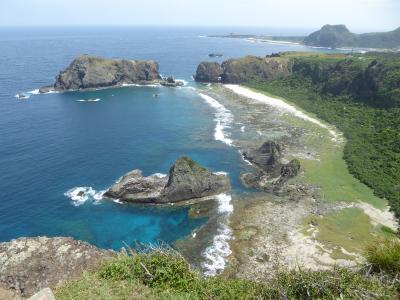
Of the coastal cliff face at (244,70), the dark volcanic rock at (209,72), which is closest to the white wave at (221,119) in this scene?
the coastal cliff face at (244,70)

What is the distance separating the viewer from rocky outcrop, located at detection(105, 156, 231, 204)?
55.7 metres

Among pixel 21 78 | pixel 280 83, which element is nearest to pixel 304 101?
pixel 280 83

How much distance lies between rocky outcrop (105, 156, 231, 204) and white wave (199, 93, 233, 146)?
22.8 meters

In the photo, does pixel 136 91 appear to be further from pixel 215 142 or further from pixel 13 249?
pixel 13 249

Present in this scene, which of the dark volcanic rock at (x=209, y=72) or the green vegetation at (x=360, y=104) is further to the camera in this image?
the dark volcanic rock at (x=209, y=72)

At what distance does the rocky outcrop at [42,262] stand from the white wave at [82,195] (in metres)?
27.1

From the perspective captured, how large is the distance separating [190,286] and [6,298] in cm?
1121

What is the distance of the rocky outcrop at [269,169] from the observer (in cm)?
6059

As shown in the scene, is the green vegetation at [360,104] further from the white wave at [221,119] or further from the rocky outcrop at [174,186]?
the white wave at [221,119]

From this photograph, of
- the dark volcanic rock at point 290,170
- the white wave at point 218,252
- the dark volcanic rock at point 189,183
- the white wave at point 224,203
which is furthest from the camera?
the dark volcanic rock at point 290,170

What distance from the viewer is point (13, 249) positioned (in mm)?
28375

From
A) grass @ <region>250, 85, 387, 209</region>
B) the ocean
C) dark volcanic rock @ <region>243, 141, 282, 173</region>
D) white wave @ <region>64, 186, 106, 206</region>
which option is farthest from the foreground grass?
dark volcanic rock @ <region>243, 141, 282, 173</region>

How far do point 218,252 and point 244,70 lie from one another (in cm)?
11140

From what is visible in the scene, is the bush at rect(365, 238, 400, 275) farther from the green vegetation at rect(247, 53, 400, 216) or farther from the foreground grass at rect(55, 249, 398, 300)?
the green vegetation at rect(247, 53, 400, 216)
